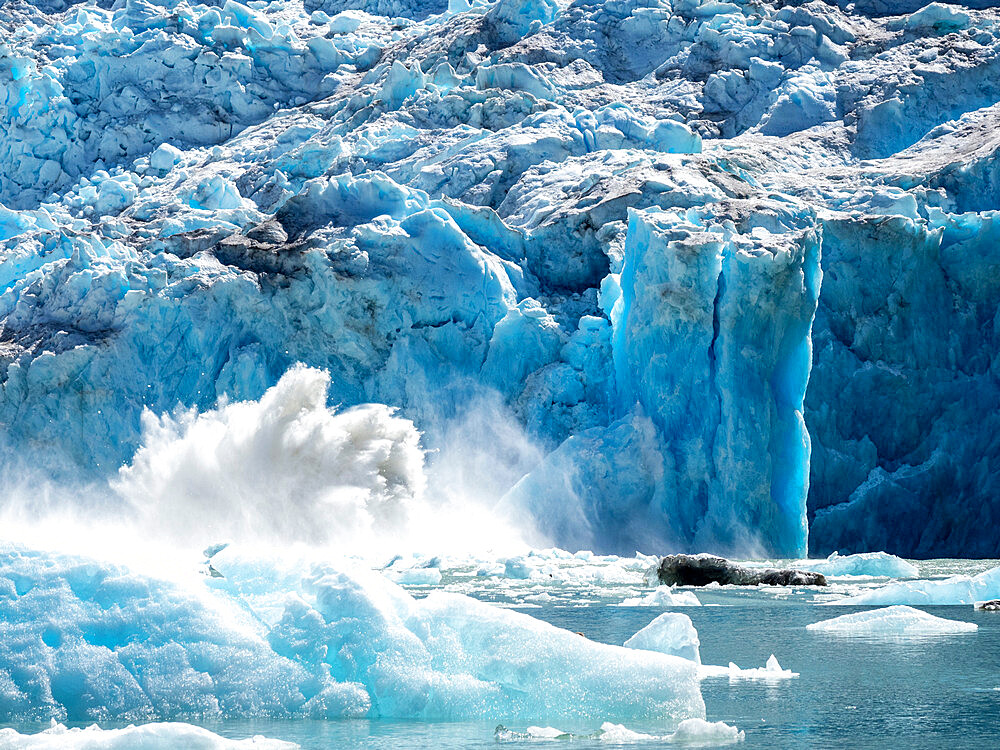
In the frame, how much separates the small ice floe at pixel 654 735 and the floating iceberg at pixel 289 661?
40 cm

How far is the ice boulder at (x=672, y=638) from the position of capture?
6977 millimetres

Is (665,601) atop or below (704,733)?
atop

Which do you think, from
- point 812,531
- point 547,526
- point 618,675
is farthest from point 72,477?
point 618,675

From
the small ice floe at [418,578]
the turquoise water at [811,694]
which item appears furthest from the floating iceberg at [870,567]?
the small ice floe at [418,578]

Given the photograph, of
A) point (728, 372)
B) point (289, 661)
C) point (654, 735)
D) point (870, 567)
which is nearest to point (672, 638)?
point (654, 735)

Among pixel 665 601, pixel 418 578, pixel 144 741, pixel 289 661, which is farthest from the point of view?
pixel 418 578

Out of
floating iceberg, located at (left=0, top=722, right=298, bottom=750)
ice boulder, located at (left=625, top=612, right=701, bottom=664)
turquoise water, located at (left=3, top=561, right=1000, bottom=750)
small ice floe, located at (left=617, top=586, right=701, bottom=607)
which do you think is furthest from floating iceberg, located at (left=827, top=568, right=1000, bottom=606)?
floating iceberg, located at (left=0, top=722, right=298, bottom=750)

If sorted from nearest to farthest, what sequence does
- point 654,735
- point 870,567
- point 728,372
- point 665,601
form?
point 654,735 < point 665,601 < point 870,567 < point 728,372

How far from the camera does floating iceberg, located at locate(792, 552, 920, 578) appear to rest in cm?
1500

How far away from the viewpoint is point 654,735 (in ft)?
18.9

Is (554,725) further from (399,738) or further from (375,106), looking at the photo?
(375,106)

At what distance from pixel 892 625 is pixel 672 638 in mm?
3347

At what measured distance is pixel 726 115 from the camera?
30.7 metres

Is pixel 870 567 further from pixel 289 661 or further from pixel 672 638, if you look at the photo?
pixel 289 661
